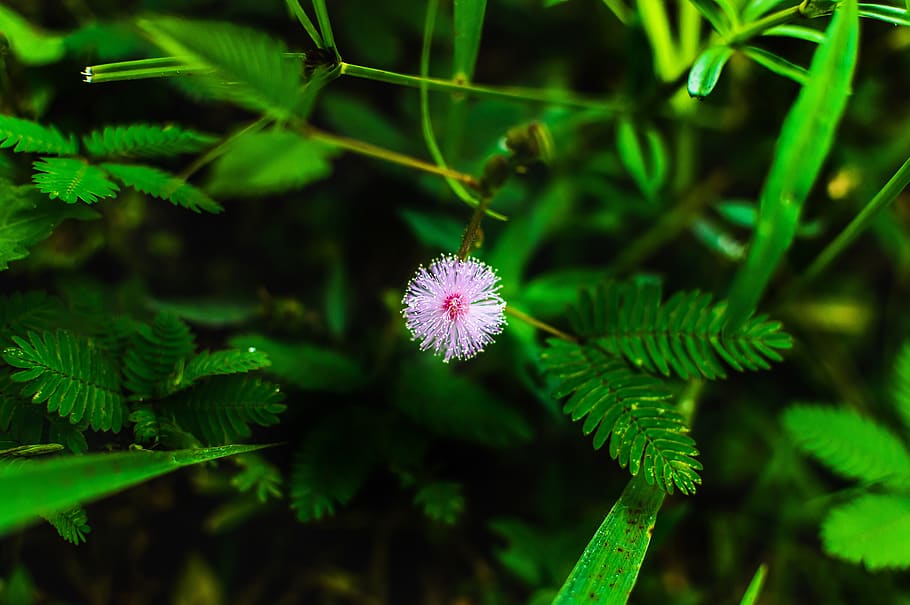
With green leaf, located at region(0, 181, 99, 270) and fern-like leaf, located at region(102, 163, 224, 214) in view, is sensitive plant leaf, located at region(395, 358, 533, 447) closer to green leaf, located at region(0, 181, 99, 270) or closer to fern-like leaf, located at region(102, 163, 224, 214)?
fern-like leaf, located at region(102, 163, 224, 214)

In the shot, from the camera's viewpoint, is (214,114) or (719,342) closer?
(719,342)

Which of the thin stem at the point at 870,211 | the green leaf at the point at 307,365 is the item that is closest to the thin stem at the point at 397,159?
the green leaf at the point at 307,365

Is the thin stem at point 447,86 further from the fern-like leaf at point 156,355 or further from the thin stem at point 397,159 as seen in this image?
the fern-like leaf at point 156,355

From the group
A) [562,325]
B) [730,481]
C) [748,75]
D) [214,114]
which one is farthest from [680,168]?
[214,114]

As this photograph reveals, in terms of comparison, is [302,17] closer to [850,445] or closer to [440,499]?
[440,499]

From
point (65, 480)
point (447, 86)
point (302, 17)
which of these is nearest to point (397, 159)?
point (447, 86)

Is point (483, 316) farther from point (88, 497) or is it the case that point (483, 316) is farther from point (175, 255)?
point (175, 255)
